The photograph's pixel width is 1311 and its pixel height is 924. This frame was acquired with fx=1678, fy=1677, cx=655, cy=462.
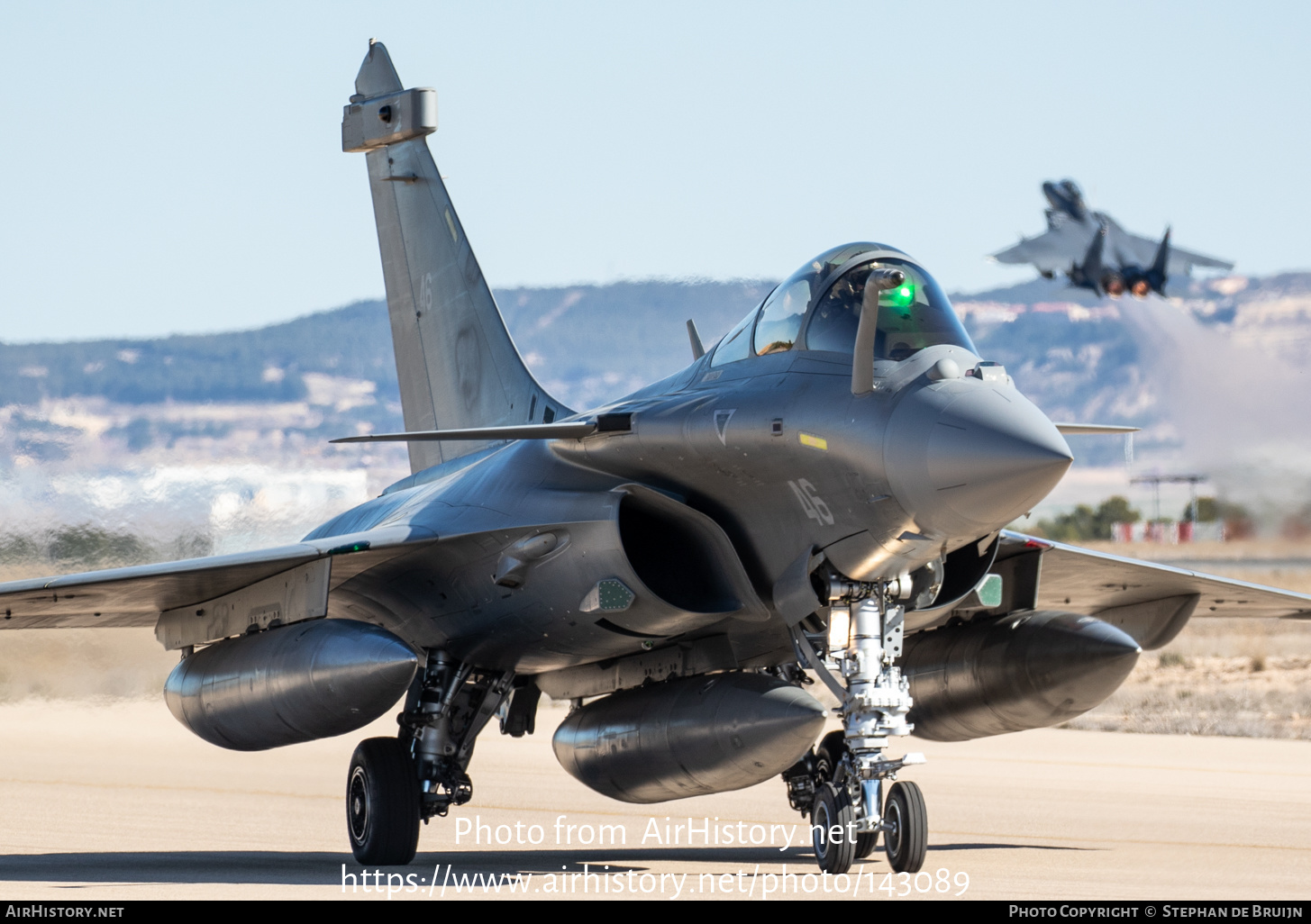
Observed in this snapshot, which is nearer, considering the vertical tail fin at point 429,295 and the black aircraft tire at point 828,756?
the black aircraft tire at point 828,756

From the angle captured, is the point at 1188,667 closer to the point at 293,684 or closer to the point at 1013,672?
the point at 1013,672

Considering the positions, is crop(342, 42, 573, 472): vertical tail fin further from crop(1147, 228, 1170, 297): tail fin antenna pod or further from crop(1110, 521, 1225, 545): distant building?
crop(1147, 228, 1170, 297): tail fin antenna pod

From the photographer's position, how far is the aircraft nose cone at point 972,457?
7.30 m

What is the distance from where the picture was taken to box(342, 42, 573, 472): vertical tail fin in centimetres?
1282

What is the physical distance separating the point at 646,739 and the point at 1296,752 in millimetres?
13342

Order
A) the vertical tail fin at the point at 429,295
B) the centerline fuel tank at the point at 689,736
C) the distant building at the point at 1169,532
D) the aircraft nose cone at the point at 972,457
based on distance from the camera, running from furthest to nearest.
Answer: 1. the distant building at the point at 1169,532
2. the vertical tail fin at the point at 429,295
3. the centerline fuel tank at the point at 689,736
4. the aircraft nose cone at the point at 972,457

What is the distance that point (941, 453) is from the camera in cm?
743

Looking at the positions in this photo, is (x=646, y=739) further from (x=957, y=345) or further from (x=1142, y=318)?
(x=1142, y=318)

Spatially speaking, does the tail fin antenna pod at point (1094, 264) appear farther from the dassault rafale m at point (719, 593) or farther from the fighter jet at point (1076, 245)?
the dassault rafale m at point (719, 593)

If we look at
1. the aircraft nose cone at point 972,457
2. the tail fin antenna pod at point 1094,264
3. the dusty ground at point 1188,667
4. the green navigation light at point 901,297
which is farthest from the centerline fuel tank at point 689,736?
the tail fin antenna pod at point 1094,264

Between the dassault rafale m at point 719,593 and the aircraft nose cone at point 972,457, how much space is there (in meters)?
0.01

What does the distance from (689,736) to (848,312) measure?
256cm

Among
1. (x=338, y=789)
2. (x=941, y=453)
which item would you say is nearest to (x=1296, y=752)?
(x=338, y=789)

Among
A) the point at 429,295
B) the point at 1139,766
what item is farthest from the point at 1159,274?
the point at 429,295
